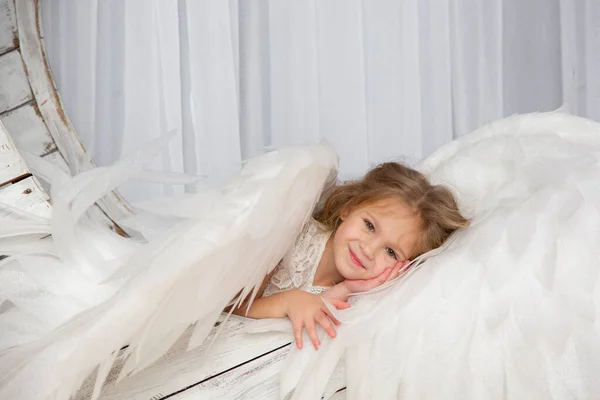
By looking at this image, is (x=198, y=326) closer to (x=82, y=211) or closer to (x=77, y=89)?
(x=82, y=211)

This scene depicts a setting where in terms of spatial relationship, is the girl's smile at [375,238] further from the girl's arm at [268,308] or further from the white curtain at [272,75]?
the white curtain at [272,75]

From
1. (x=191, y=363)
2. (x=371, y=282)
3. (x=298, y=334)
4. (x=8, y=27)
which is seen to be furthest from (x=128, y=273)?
(x=8, y=27)

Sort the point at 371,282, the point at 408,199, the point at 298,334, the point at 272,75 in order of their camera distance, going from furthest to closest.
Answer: the point at 272,75
the point at 408,199
the point at 371,282
the point at 298,334

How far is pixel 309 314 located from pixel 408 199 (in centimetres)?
38

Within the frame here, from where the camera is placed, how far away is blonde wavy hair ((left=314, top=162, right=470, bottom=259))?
1.13 meters

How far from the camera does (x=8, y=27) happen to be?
1300 mm

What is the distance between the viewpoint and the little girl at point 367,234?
1.10 meters

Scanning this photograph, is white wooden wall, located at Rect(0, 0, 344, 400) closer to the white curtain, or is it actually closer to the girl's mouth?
the girl's mouth

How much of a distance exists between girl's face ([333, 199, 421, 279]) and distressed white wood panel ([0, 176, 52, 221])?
494 mm

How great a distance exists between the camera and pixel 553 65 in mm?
2174

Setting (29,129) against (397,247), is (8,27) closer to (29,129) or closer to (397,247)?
(29,129)

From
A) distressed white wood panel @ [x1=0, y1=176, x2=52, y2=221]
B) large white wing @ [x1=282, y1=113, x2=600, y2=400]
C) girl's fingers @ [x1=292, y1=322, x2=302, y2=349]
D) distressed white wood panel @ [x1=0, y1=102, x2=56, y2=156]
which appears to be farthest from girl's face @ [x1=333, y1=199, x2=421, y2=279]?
distressed white wood panel @ [x1=0, y1=102, x2=56, y2=156]

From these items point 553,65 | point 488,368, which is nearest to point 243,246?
point 488,368

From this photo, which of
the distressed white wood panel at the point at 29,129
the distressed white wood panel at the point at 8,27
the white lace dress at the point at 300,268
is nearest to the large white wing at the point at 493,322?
the white lace dress at the point at 300,268
